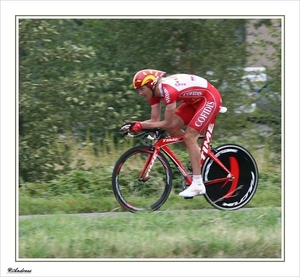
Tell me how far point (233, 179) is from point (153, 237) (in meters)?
1.98

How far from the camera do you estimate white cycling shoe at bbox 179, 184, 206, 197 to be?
9000mm

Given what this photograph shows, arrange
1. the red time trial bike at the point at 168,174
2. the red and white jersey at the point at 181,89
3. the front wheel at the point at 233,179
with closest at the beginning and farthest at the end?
the red and white jersey at the point at 181,89 < the red time trial bike at the point at 168,174 < the front wheel at the point at 233,179

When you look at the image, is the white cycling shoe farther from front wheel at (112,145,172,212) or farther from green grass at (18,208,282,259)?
green grass at (18,208,282,259)

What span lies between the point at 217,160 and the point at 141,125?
1181 millimetres

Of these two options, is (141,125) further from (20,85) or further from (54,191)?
(20,85)

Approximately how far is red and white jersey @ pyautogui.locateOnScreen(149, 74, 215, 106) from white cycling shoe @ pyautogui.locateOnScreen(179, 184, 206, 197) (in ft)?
3.59

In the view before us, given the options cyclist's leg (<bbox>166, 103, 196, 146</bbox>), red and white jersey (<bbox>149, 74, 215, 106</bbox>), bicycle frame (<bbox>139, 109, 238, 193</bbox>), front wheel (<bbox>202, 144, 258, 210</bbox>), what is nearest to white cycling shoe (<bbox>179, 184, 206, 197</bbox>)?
bicycle frame (<bbox>139, 109, 238, 193</bbox>)

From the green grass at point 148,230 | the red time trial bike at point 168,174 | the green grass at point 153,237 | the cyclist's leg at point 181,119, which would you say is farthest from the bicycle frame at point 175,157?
the green grass at point 153,237

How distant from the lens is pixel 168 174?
9086 mm

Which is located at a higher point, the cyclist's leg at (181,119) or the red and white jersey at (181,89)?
the red and white jersey at (181,89)

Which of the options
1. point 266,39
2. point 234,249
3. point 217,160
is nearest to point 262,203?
point 217,160

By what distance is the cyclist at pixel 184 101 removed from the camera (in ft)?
28.9

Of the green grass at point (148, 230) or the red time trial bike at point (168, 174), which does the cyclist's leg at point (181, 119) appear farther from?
the green grass at point (148, 230)

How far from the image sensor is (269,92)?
570 inches
